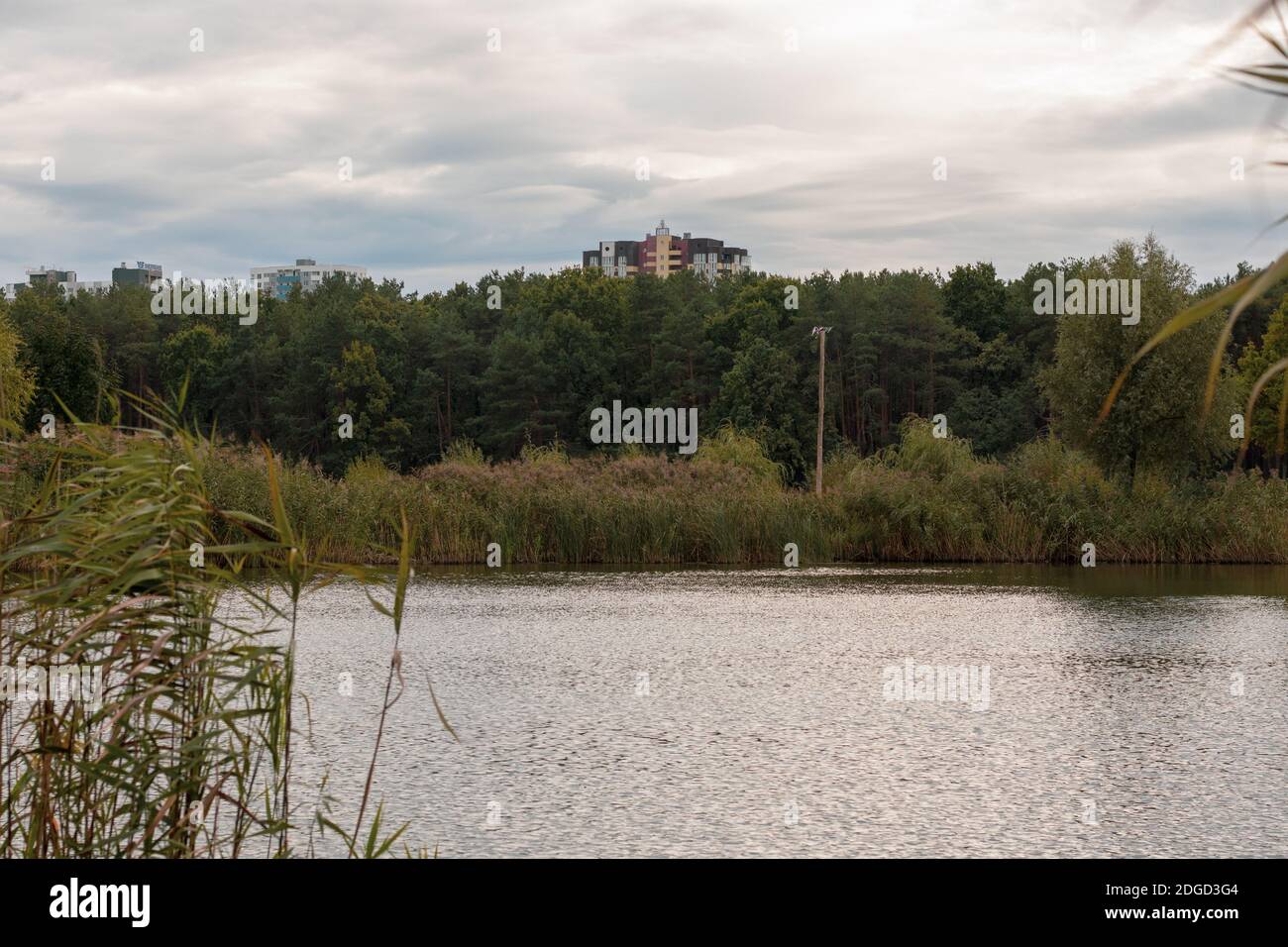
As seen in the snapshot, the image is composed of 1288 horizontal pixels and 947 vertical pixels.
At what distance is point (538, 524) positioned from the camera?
961 inches

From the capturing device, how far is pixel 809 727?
9.36 metres

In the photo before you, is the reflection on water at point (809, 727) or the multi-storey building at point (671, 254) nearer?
the reflection on water at point (809, 727)

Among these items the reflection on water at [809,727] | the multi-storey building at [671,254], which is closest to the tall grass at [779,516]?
the reflection on water at [809,727]

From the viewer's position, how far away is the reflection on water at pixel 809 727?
6.70 metres

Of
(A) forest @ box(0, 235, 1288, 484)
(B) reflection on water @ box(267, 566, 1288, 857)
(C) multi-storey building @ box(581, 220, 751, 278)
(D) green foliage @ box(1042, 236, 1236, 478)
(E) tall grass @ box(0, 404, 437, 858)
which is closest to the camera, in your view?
(E) tall grass @ box(0, 404, 437, 858)

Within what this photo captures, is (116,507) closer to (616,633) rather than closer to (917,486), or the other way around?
(616,633)

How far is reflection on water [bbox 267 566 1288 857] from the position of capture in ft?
22.0

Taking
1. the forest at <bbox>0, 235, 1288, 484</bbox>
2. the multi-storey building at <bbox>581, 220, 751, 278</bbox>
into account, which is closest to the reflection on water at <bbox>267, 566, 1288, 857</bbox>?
the forest at <bbox>0, 235, 1288, 484</bbox>

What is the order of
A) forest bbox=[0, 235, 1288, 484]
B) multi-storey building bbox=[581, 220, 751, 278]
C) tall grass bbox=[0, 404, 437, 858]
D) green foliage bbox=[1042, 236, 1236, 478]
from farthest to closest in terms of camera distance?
1. multi-storey building bbox=[581, 220, 751, 278]
2. forest bbox=[0, 235, 1288, 484]
3. green foliage bbox=[1042, 236, 1236, 478]
4. tall grass bbox=[0, 404, 437, 858]

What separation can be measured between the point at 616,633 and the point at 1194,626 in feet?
20.4

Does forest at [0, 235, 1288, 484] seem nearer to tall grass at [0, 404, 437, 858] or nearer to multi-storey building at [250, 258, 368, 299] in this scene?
tall grass at [0, 404, 437, 858]

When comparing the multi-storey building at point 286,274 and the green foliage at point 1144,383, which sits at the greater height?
the multi-storey building at point 286,274

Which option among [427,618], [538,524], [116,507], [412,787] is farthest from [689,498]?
[116,507]

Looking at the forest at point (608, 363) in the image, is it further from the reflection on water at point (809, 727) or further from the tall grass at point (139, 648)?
the tall grass at point (139, 648)
